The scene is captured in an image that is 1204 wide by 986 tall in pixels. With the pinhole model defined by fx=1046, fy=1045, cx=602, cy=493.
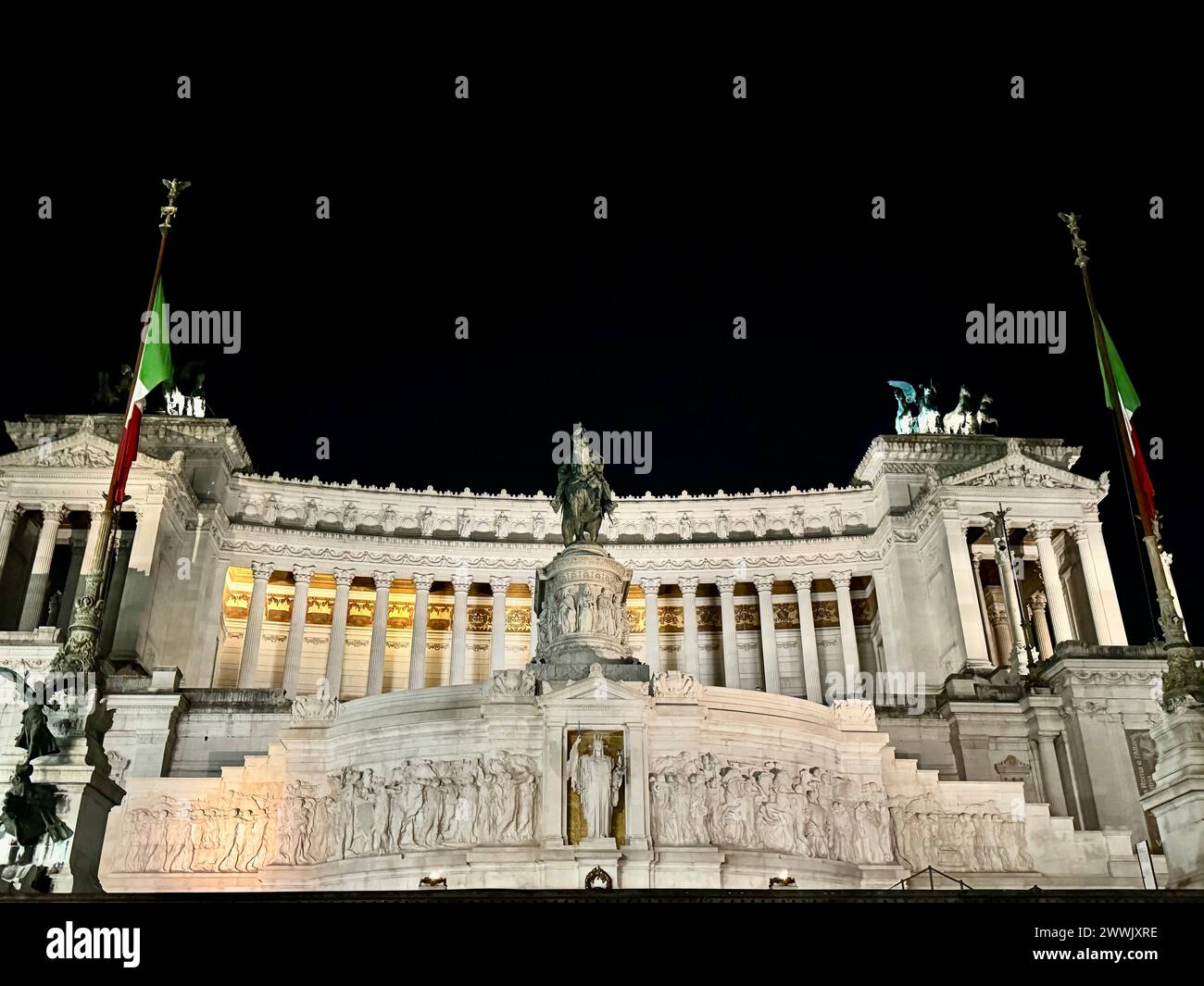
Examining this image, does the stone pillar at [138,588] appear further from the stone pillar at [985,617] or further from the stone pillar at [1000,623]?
the stone pillar at [1000,623]

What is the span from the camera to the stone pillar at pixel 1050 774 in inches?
1658

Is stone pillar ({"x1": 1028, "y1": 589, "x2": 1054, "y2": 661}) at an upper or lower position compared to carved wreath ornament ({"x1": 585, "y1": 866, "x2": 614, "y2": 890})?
upper

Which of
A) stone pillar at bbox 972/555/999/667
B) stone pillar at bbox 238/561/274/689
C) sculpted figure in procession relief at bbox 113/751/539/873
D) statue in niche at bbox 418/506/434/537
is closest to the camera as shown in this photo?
sculpted figure in procession relief at bbox 113/751/539/873

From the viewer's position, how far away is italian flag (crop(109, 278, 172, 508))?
28172 mm

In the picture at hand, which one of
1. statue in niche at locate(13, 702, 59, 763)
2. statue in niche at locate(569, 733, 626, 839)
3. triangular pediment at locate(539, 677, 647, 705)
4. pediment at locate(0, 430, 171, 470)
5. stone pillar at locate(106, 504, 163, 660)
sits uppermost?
pediment at locate(0, 430, 171, 470)

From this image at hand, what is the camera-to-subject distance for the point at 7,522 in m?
54.5

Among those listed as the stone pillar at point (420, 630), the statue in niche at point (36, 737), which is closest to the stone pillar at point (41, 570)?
the stone pillar at point (420, 630)

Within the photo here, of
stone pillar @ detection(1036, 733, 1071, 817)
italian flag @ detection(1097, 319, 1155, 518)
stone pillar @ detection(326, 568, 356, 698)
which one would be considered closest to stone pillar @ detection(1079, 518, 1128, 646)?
stone pillar @ detection(1036, 733, 1071, 817)

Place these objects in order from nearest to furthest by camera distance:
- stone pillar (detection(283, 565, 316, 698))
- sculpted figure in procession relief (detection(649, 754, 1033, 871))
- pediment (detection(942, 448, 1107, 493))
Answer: sculpted figure in procession relief (detection(649, 754, 1033, 871))
stone pillar (detection(283, 565, 316, 698))
pediment (detection(942, 448, 1107, 493))

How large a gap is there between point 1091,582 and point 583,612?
35508 millimetres

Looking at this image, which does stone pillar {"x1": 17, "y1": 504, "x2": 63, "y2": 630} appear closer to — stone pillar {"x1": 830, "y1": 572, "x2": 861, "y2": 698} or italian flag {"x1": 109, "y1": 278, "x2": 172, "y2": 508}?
italian flag {"x1": 109, "y1": 278, "x2": 172, "y2": 508}

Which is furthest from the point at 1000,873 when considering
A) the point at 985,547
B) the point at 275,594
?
the point at 275,594
